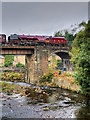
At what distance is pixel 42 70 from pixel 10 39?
13283 millimetres

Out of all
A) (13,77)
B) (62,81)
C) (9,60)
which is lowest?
(13,77)

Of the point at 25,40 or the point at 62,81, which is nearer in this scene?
the point at 62,81

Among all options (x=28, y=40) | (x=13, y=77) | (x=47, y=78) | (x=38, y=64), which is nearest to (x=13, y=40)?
(x=28, y=40)

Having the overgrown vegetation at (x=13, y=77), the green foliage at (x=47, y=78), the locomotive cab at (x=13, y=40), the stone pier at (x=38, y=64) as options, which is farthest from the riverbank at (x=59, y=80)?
the locomotive cab at (x=13, y=40)

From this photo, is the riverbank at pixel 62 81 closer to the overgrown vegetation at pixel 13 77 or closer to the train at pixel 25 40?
the overgrown vegetation at pixel 13 77

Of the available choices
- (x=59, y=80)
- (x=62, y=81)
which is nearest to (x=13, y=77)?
(x=59, y=80)

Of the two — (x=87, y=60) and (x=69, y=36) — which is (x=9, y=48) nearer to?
(x=87, y=60)

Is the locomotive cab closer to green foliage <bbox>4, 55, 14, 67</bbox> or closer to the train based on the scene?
the train

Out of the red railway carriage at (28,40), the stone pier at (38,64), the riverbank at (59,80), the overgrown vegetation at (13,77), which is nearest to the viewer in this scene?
the riverbank at (59,80)

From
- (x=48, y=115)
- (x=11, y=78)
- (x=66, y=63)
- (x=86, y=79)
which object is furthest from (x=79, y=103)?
(x=66, y=63)

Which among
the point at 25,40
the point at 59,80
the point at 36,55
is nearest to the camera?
the point at 59,80

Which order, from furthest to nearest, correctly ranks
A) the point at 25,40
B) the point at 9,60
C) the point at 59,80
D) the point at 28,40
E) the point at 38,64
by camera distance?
the point at 9,60, the point at 28,40, the point at 25,40, the point at 38,64, the point at 59,80

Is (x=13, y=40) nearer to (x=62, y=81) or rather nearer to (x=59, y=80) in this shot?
(x=59, y=80)

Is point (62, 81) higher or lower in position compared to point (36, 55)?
lower
